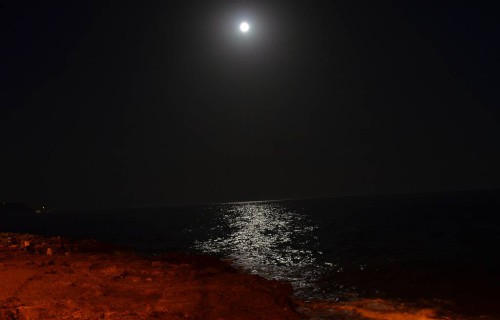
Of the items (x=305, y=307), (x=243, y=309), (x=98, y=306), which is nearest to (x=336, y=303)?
(x=305, y=307)

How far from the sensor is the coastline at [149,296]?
1116 centimetres

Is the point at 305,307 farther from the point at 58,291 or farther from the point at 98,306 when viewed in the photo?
the point at 58,291

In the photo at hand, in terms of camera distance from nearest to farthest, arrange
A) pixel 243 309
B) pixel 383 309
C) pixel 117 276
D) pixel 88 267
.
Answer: pixel 243 309 → pixel 383 309 → pixel 117 276 → pixel 88 267

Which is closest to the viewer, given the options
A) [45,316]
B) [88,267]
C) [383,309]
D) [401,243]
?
[45,316]

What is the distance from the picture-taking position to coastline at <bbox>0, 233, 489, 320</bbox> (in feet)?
36.6

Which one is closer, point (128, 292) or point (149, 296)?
point (149, 296)

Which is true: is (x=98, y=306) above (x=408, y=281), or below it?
above

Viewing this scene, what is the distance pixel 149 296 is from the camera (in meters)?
13.0

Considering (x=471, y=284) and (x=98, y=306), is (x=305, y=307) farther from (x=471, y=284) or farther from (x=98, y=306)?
(x=471, y=284)

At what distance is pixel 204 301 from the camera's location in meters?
12.9

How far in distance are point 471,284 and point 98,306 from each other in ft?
61.0

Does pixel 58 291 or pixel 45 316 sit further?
pixel 58 291

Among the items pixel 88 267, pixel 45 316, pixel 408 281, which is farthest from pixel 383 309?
pixel 88 267

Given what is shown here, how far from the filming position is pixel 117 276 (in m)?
15.6
